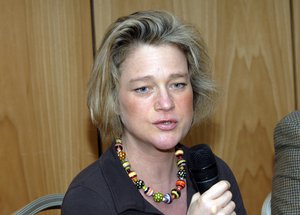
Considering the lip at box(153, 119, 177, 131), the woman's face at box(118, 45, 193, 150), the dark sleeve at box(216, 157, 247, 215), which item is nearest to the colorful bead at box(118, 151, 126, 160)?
the woman's face at box(118, 45, 193, 150)

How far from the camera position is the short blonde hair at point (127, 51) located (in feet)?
4.76

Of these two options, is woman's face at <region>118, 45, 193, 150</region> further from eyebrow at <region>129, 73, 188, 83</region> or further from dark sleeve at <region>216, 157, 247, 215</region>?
dark sleeve at <region>216, 157, 247, 215</region>

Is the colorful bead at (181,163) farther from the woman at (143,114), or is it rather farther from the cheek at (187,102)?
the cheek at (187,102)

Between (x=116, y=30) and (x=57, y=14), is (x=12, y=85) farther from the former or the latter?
(x=116, y=30)

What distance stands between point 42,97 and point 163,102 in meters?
0.68

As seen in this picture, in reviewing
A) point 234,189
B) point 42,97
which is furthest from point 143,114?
point 42,97

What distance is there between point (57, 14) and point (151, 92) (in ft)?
2.18

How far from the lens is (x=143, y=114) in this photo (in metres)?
1.38

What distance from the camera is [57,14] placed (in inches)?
71.9

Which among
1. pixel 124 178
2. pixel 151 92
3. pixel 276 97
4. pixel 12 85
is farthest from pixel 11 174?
pixel 276 97

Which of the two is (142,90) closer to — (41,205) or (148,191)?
(148,191)

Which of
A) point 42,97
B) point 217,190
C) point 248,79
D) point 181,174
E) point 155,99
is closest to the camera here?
point 217,190

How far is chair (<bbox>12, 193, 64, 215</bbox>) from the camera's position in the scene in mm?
1421

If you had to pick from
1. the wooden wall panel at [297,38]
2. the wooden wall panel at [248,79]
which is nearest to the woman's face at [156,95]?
the wooden wall panel at [248,79]
